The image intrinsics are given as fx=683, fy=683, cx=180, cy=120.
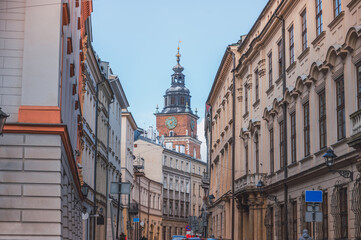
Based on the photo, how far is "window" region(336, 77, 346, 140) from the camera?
21.4 meters

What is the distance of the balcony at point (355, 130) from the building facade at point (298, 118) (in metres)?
0.04

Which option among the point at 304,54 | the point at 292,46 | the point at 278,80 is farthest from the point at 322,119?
the point at 278,80

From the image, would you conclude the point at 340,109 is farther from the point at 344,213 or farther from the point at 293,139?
the point at 293,139

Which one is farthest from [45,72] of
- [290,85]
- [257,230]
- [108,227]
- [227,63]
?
[108,227]

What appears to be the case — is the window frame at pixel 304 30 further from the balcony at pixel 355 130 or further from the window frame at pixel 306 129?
the balcony at pixel 355 130

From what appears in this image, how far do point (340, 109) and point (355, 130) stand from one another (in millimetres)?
3000

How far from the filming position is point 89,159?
4088 cm

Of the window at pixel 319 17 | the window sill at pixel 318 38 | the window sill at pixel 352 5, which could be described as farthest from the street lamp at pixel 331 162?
the window at pixel 319 17

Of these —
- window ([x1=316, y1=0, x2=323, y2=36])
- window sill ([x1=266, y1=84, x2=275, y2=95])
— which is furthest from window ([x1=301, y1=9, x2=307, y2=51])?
A: window sill ([x1=266, y1=84, x2=275, y2=95])

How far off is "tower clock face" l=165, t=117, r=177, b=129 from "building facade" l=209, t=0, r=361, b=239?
103 metres

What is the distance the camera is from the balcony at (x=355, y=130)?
1783cm

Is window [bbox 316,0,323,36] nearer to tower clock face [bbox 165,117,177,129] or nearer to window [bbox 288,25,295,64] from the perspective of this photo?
window [bbox 288,25,295,64]

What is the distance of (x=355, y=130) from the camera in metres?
18.8

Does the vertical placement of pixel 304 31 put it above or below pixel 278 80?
above
